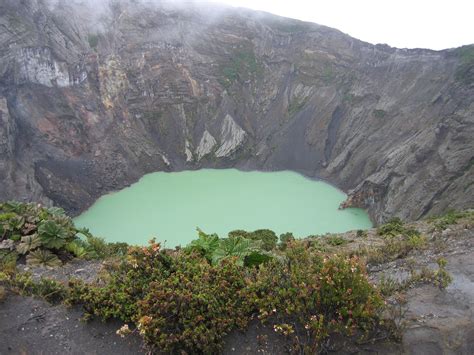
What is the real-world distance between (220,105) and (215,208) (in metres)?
16.4

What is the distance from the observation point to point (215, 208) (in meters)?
26.2

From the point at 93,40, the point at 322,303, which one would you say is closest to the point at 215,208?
the point at 93,40

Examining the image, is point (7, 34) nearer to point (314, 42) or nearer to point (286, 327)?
point (314, 42)

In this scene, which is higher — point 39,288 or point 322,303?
point 322,303

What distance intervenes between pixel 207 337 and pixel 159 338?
509 mm

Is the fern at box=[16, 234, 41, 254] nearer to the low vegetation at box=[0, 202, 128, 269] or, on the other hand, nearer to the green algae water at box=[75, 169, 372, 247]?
the low vegetation at box=[0, 202, 128, 269]

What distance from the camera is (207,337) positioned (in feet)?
14.5

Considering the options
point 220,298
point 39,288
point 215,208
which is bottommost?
point 215,208

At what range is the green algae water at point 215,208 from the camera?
22656mm

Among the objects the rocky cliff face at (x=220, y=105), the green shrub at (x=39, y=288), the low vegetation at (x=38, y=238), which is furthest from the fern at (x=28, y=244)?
the rocky cliff face at (x=220, y=105)

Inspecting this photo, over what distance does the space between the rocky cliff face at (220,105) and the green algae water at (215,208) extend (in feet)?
5.88

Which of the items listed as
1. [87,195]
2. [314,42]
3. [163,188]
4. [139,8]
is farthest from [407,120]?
[139,8]

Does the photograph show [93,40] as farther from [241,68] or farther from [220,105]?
[241,68]

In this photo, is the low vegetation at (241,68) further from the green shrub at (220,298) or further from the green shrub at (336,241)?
the green shrub at (220,298)
